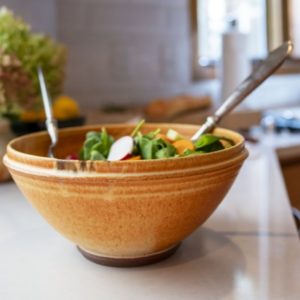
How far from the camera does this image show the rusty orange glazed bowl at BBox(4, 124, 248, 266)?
49 centimetres

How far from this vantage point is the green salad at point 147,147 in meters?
0.61

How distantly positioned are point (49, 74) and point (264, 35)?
1613 mm

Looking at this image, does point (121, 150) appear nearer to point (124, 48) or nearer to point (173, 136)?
point (173, 136)

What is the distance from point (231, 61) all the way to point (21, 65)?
1.00 metres

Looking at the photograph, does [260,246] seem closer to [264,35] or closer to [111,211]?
[111,211]

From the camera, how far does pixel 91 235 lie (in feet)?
1.77

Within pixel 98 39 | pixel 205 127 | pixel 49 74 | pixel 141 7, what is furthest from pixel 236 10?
pixel 205 127

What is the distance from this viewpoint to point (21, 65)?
1.01m

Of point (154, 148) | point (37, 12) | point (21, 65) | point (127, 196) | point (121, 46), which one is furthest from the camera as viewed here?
point (121, 46)

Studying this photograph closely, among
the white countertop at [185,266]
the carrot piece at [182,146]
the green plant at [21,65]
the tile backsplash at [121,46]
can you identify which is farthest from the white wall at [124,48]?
the carrot piece at [182,146]

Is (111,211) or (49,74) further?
(49,74)

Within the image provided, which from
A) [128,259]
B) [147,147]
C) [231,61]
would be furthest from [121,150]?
[231,61]

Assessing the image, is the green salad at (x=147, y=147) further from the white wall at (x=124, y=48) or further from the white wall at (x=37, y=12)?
the white wall at (x=124, y=48)

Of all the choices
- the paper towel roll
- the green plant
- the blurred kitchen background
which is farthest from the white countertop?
the blurred kitchen background
